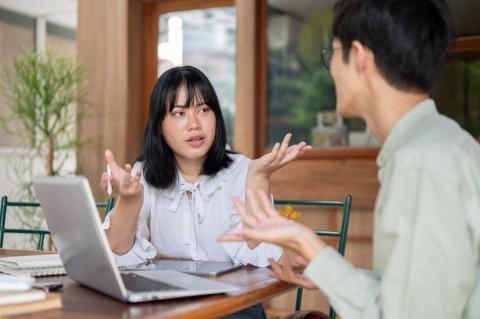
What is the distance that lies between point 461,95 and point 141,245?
271cm

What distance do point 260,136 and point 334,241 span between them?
0.80 meters

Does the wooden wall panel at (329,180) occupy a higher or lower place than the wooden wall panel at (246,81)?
lower

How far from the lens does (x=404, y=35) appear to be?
1.07 meters

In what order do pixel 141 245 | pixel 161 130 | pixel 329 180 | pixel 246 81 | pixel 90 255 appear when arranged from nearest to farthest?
pixel 90 255, pixel 141 245, pixel 161 130, pixel 329 180, pixel 246 81

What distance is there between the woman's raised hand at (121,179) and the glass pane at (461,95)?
271 cm

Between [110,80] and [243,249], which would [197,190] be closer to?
[243,249]

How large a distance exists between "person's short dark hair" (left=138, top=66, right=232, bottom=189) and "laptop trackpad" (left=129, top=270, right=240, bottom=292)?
0.64 meters

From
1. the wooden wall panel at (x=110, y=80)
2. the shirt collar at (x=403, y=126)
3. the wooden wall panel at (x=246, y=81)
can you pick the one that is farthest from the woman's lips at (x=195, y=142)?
the wooden wall panel at (x=110, y=80)


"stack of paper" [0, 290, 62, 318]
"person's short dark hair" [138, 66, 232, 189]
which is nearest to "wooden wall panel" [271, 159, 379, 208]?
"person's short dark hair" [138, 66, 232, 189]

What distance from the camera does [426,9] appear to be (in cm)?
109

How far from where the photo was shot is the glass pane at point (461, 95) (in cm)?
384

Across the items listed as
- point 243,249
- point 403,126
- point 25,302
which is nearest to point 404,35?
point 403,126

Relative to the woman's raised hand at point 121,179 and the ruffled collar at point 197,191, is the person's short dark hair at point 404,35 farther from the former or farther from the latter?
the ruffled collar at point 197,191

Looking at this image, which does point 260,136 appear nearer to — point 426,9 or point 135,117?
point 135,117
